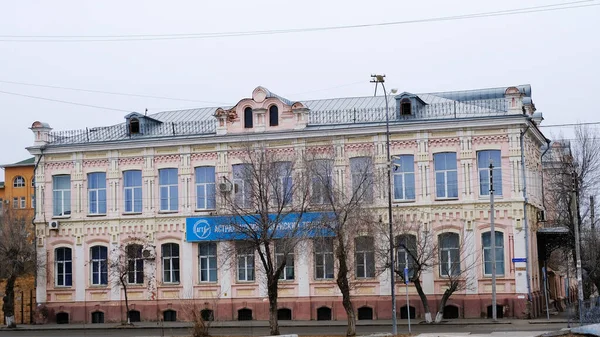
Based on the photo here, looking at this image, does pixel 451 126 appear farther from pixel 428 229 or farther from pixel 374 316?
pixel 374 316

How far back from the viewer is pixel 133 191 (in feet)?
193

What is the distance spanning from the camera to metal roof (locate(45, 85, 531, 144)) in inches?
2138

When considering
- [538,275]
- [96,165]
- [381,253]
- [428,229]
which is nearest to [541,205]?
[538,275]

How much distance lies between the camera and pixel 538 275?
56.3 metres

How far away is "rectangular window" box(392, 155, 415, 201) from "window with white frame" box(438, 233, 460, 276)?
288cm

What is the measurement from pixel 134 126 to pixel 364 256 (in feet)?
58.4

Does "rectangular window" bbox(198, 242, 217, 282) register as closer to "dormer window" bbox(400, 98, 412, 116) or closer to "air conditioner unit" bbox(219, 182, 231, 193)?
"air conditioner unit" bbox(219, 182, 231, 193)

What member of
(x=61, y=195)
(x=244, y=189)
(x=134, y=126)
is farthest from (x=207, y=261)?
→ (x=244, y=189)

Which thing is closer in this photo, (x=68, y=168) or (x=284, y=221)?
(x=284, y=221)

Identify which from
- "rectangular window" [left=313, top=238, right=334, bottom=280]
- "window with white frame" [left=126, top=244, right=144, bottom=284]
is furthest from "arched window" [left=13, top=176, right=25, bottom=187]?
"rectangular window" [left=313, top=238, right=334, bottom=280]

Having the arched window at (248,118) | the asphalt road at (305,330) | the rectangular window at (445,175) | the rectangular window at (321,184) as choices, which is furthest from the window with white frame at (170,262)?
the rectangular window at (445,175)

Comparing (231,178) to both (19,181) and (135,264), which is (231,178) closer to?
(135,264)

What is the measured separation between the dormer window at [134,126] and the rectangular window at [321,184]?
61.1 ft

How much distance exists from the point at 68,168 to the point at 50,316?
30.3ft
